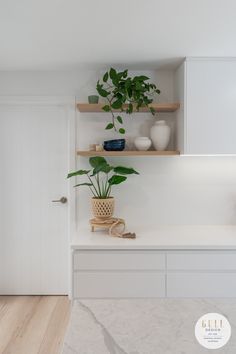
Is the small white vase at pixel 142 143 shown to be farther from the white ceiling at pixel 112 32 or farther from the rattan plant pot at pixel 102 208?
the white ceiling at pixel 112 32

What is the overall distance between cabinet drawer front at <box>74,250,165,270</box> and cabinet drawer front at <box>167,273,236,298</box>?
16 cm

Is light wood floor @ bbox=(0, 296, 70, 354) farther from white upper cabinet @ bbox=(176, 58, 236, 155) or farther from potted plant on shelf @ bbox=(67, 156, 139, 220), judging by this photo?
white upper cabinet @ bbox=(176, 58, 236, 155)

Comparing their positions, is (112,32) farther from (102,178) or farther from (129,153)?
(102,178)

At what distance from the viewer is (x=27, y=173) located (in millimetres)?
3383

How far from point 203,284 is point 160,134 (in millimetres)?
1326

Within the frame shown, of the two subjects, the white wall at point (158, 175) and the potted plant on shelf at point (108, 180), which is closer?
the potted plant on shelf at point (108, 180)

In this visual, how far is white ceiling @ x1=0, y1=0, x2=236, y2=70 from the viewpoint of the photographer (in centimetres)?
189

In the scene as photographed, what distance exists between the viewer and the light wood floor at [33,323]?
2.58 m

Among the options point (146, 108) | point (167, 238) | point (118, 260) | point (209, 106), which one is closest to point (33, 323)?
point (118, 260)

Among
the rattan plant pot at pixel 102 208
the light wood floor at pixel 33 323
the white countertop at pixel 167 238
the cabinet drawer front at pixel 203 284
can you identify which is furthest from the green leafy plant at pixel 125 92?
the light wood floor at pixel 33 323

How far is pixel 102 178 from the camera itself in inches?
129

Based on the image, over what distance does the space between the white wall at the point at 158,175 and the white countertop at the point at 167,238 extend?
143 mm

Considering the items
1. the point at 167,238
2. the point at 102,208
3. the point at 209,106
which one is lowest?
the point at 167,238

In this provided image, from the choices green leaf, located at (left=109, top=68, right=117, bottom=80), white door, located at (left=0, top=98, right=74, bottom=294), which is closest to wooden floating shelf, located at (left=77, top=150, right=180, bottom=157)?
white door, located at (left=0, top=98, right=74, bottom=294)
